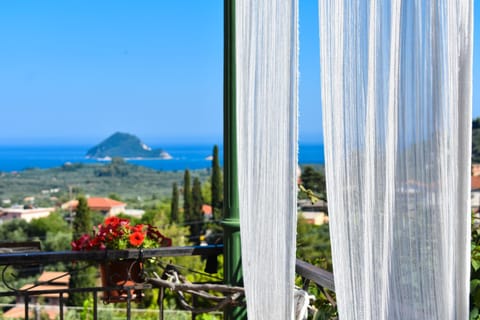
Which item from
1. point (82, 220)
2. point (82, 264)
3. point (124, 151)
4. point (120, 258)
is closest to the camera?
point (120, 258)

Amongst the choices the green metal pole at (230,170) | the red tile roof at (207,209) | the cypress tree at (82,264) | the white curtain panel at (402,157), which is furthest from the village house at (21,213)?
the white curtain panel at (402,157)

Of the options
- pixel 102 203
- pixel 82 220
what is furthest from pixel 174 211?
pixel 82 220

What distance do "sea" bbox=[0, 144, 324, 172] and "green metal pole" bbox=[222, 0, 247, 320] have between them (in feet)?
75.8

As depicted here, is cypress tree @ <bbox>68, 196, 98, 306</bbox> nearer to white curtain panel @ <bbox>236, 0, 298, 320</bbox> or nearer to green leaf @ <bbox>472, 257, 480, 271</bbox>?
white curtain panel @ <bbox>236, 0, 298, 320</bbox>

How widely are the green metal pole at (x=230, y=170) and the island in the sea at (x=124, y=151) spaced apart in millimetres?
23089

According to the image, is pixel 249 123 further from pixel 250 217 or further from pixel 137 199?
pixel 137 199

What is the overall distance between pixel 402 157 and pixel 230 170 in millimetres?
831

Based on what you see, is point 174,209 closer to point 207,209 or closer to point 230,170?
point 207,209

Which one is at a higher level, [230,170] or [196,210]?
[230,170]

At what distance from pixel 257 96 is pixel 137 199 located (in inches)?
858

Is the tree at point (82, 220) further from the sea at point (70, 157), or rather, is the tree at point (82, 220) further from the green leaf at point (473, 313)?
the green leaf at point (473, 313)

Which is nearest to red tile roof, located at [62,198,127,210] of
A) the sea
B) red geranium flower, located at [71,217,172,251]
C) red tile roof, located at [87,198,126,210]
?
red tile roof, located at [87,198,126,210]

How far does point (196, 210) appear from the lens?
73.0ft

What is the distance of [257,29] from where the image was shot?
1.69 m
